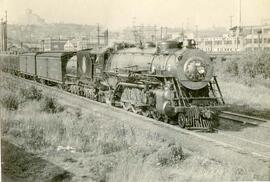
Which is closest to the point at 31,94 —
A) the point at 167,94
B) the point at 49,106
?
the point at 49,106

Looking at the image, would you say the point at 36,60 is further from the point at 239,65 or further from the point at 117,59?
the point at 239,65

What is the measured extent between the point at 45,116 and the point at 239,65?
1182cm

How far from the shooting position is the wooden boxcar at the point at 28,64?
16.7m

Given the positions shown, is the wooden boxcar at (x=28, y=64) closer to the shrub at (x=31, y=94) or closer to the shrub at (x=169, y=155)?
the shrub at (x=31, y=94)

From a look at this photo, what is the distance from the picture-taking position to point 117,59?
33.0ft

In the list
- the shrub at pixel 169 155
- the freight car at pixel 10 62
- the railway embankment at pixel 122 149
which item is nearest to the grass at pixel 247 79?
the railway embankment at pixel 122 149

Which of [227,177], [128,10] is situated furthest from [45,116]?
[227,177]

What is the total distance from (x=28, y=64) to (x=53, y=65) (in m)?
3.69

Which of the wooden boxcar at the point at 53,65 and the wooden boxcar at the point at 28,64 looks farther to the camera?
the wooden boxcar at the point at 28,64

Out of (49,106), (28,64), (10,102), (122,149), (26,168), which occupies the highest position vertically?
(28,64)

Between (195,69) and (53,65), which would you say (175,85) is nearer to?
(195,69)

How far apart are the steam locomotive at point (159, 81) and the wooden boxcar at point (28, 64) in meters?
5.88

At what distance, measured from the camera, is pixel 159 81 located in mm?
7953

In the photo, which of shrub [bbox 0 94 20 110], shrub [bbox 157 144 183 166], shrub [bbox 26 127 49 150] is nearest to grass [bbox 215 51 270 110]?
shrub [bbox 157 144 183 166]
